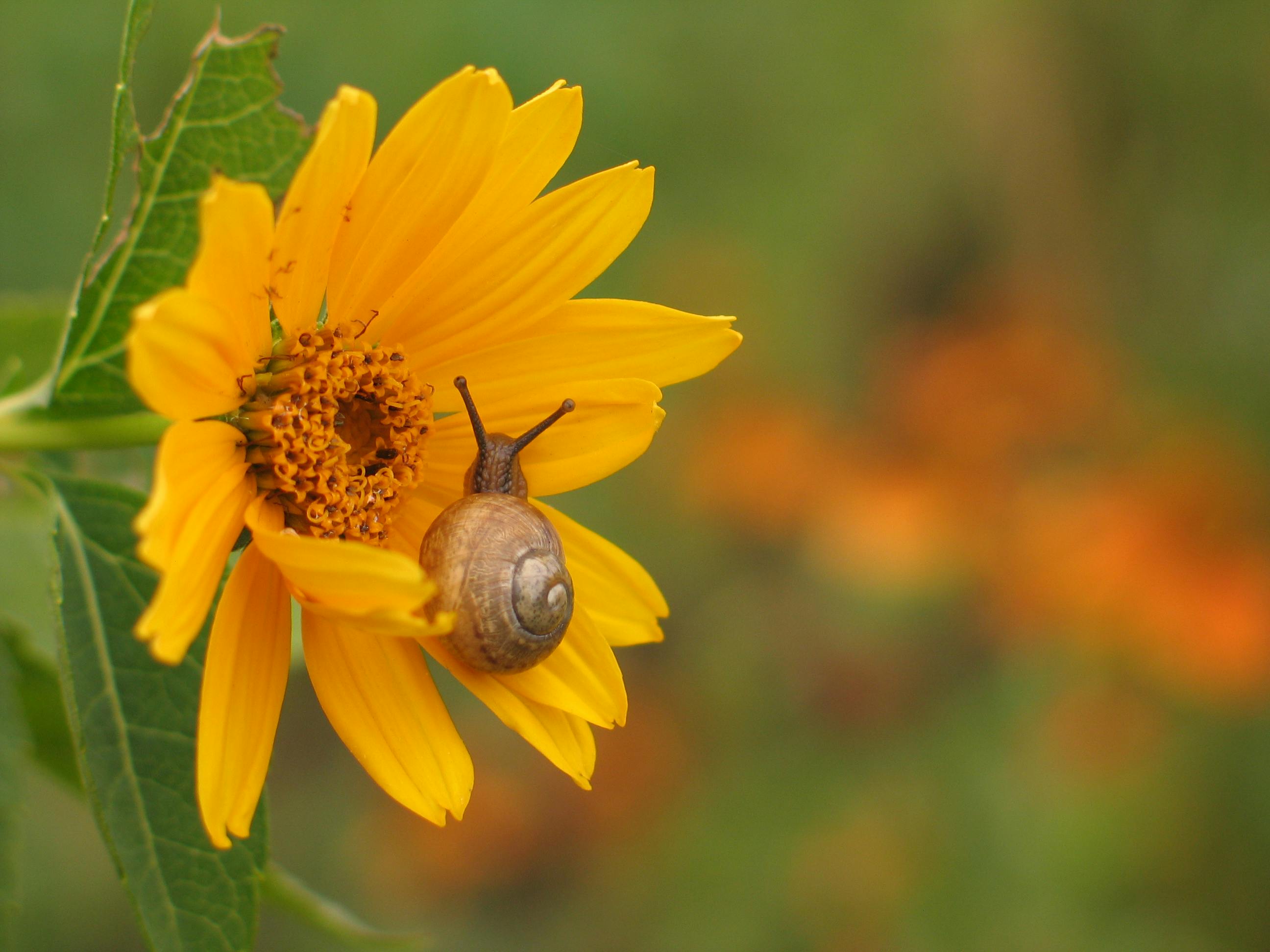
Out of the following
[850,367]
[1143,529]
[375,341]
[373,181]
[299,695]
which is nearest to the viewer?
[373,181]

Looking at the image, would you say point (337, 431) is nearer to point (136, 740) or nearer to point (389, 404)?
point (389, 404)

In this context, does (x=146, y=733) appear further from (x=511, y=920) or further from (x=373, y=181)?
(x=511, y=920)

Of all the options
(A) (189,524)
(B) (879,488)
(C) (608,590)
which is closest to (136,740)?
(A) (189,524)

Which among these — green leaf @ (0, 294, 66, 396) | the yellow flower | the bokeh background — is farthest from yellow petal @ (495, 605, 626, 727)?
the bokeh background

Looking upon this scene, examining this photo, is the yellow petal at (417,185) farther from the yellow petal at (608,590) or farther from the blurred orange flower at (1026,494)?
the blurred orange flower at (1026,494)

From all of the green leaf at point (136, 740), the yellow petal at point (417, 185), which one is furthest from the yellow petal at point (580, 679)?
the yellow petal at point (417, 185)

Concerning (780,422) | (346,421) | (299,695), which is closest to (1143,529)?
(780,422)
